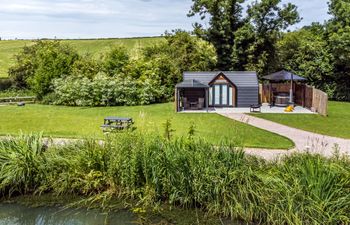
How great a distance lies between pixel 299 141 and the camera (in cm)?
1288

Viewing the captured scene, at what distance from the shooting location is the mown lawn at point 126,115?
1306cm

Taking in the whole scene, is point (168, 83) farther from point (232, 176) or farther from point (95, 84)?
point (232, 176)

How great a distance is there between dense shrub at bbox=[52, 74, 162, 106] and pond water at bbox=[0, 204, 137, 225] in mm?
15995

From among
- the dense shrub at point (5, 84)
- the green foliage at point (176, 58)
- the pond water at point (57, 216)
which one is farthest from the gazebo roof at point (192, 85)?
the dense shrub at point (5, 84)

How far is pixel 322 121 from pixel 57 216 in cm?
1402

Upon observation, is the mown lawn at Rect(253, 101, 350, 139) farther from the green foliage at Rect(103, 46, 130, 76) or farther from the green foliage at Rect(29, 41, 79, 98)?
the green foliage at Rect(29, 41, 79, 98)

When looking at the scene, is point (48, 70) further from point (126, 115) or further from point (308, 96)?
point (308, 96)

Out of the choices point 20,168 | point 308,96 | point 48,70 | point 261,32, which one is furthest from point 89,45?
point 20,168

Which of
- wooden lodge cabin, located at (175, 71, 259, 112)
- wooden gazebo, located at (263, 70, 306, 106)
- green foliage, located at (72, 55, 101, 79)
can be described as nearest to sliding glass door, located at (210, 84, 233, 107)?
wooden lodge cabin, located at (175, 71, 259, 112)

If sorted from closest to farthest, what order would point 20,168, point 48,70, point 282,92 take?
point 20,168 < point 282,92 < point 48,70

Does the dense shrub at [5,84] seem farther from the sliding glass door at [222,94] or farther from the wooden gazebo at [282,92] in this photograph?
the wooden gazebo at [282,92]

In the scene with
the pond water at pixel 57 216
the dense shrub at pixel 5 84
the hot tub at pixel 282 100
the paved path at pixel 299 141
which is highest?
the dense shrub at pixel 5 84

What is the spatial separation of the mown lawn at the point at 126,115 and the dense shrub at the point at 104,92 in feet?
5.23

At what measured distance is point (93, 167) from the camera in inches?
316
